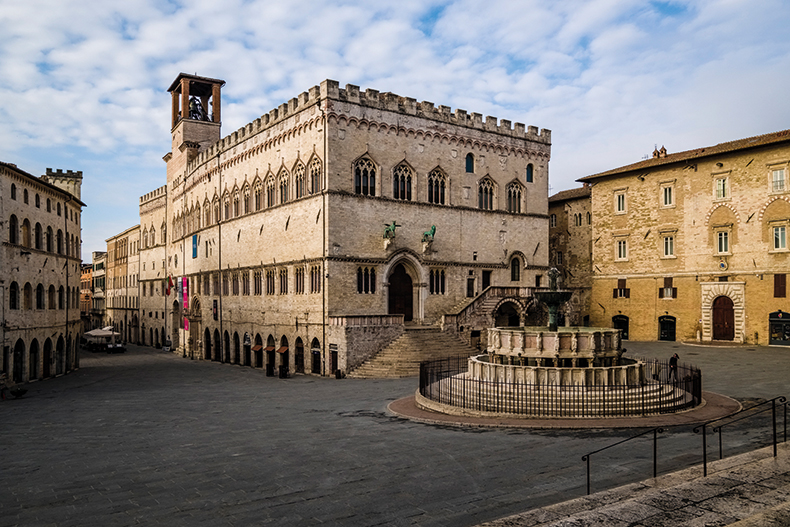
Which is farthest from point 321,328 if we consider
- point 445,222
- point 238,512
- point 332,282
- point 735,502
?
point 735,502

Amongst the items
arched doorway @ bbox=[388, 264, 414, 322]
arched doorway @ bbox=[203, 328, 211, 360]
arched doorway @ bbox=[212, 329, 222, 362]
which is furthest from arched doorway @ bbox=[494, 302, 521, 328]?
arched doorway @ bbox=[203, 328, 211, 360]

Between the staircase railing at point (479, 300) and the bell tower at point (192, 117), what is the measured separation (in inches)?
1288

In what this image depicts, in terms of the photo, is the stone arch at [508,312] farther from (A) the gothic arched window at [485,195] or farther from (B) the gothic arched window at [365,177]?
(B) the gothic arched window at [365,177]

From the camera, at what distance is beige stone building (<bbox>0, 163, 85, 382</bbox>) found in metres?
31.9

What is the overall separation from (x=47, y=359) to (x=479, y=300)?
27113mm

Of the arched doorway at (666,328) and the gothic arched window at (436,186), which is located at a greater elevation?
the gothic arched window at (436,186)

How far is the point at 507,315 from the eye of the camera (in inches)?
1676

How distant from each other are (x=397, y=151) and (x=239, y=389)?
17.7m

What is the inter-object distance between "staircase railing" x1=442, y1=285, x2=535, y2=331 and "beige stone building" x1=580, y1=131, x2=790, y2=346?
10193mm

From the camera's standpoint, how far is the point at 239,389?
29.9 meters

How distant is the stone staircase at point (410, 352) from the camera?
32.6m

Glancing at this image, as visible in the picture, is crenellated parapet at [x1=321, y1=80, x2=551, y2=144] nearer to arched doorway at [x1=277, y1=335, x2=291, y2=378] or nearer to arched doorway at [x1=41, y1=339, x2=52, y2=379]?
arched doorway at [x1=277, y1=335, x2=291, y2=378]

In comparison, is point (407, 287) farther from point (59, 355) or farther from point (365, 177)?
point (59, 355)

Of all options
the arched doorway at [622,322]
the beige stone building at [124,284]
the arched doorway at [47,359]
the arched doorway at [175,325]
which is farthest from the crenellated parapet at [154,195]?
the arched doorway at [622,322]
